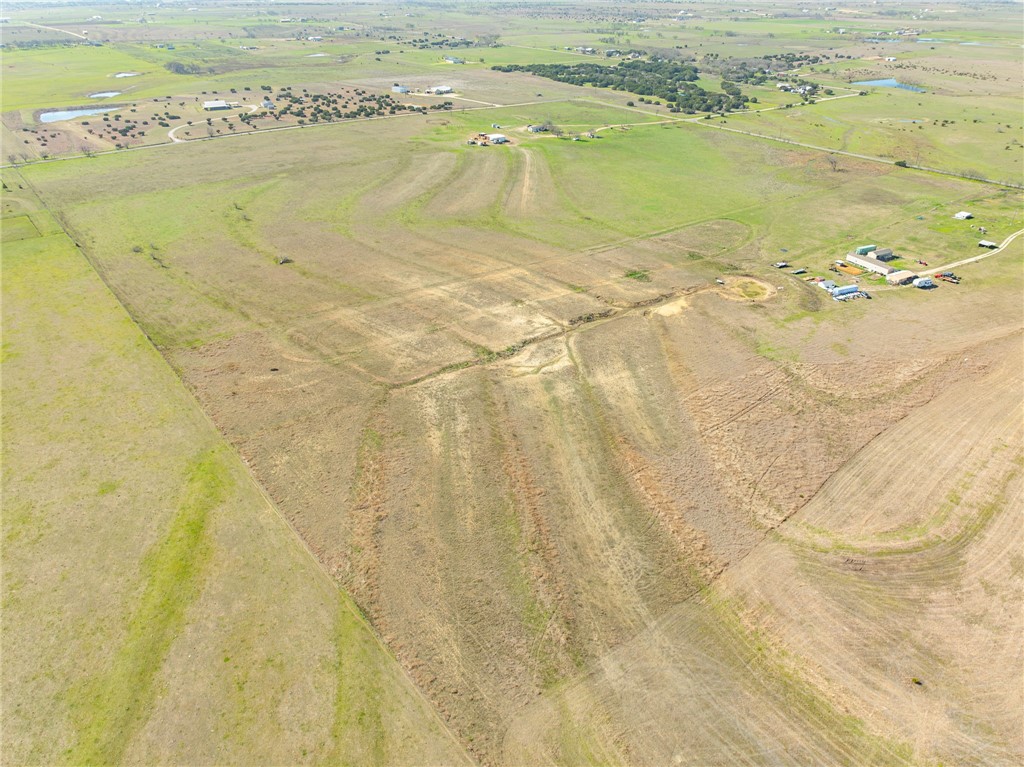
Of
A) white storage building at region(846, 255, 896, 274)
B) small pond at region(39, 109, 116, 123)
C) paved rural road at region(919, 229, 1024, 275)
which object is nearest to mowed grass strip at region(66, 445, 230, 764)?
white storage building at region(846, 255, 896, 274)

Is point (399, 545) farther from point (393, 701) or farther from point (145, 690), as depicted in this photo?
point (145, 690)

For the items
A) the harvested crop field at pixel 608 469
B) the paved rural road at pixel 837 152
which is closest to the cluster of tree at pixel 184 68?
the harvested crop field at pixel 608 469

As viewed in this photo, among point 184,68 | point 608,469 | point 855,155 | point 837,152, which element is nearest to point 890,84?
point 837,152

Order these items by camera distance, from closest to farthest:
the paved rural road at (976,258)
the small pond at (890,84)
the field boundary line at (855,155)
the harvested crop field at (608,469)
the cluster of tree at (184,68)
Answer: the harvested crop field at (608,469)
the paved rural road at (976,258)
the field boundary line at (855,155)
the small pond at (890,84)
the cluster of tree at (184,68)

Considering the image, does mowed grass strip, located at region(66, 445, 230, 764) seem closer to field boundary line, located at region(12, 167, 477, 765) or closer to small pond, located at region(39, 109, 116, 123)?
field boundary line, located at region(12, 167, 477, 765)

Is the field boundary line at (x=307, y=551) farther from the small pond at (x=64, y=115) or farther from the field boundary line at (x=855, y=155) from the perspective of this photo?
the field boundary line at (x=855, y=155)

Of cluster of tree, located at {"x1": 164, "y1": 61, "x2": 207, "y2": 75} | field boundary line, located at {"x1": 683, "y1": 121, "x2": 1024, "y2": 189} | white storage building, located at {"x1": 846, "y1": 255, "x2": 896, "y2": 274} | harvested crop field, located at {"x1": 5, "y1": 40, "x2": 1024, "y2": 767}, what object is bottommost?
harvested crop field, located at {"x1": 5, "y1": 40, "x2": 1024, "y2": 767}
